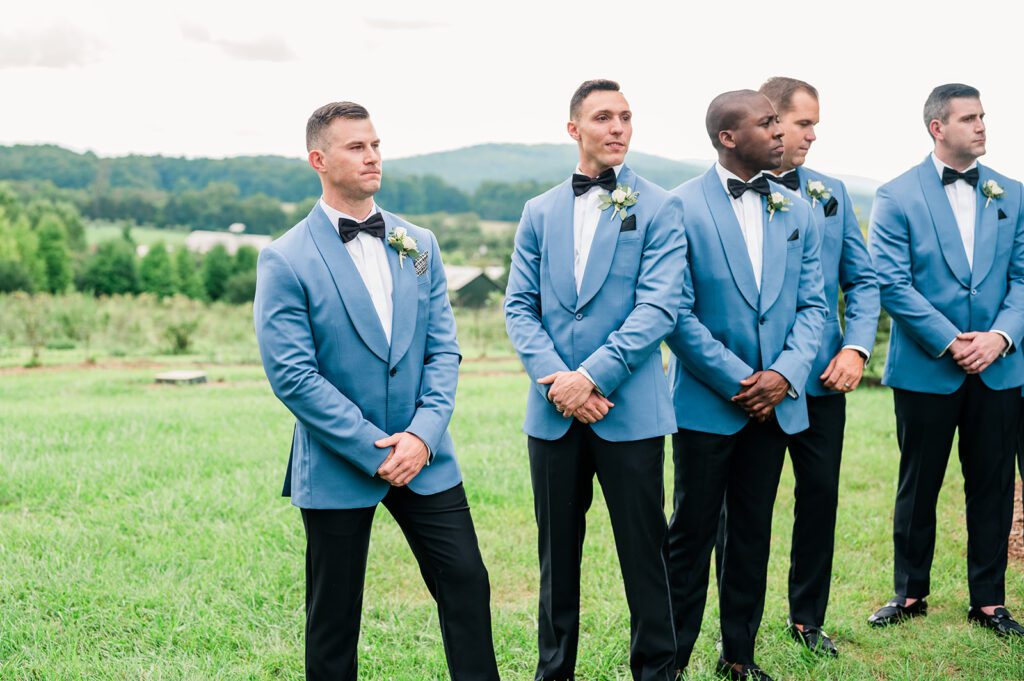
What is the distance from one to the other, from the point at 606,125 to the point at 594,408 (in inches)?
46.9

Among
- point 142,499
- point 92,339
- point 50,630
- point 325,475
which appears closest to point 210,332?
point 92,339

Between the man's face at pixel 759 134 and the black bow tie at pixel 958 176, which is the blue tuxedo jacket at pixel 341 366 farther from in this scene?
the black bow tie at pixel 958 176

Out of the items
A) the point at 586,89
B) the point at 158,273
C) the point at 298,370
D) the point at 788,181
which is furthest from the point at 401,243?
the point at 158,273

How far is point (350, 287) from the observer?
11.6 feet

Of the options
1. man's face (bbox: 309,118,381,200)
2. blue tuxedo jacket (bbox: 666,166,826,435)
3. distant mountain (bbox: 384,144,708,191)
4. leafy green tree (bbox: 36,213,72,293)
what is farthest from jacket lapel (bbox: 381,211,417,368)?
distant mountain (bbox: 384,144,708,191)

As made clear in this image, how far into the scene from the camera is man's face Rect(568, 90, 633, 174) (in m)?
4.01

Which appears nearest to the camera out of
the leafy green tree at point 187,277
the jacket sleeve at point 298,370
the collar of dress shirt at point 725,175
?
the jacket sleeve at point 298,370

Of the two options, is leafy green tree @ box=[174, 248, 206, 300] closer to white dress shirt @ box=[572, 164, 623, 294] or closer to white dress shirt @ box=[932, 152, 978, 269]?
white dress shirt @ box=[932, 152, 978, 269]

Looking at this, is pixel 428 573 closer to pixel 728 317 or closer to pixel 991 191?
pixel 728 317

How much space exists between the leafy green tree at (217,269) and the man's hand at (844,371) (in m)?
65.9

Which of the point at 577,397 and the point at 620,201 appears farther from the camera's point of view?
the point at 620,201

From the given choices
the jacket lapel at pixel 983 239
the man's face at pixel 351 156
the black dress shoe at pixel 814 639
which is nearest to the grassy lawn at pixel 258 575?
the black dress shoe at pixel 814 639

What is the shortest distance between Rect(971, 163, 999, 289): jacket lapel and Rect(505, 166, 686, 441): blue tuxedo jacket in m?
1.97

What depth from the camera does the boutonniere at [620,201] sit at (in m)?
4.04
